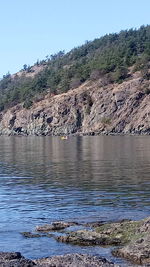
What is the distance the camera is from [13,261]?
65.3ft

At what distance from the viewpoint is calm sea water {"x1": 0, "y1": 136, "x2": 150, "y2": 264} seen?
26.1m

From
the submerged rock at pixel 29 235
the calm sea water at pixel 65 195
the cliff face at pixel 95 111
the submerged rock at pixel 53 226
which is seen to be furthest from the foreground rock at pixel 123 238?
the cliff face at pixel 95 111

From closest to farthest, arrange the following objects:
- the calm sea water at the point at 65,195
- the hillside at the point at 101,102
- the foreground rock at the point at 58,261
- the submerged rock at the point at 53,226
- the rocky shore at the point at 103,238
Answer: the foreground rock at the point at 58,261 < the rocky shore at the point at 103,238 < the calm sea water at the point at 65,195 < the submerged rock at the point at 53,226 < the hillside at the point at 101,102

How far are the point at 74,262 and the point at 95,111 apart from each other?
504 ft

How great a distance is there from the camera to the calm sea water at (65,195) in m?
26.1

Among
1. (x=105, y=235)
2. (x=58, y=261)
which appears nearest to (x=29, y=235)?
(x=105, y=235)

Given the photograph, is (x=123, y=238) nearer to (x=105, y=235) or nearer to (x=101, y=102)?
(x=105, y=235)

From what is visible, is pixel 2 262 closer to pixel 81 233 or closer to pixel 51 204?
pixel 81 233

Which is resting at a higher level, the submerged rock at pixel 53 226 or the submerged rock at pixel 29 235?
the submerged rock at pixel 53 226

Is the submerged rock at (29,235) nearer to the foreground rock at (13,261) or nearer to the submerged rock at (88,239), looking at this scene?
the submerged rock at (88,239)

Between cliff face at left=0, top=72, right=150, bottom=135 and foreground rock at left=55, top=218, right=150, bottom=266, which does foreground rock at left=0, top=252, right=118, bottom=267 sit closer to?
foreground rock at left=55, top=218, right=150, bottom=266

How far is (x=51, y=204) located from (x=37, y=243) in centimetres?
1102

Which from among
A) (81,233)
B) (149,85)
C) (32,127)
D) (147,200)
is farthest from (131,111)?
(81,233)

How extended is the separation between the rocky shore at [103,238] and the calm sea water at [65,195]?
0.72 metres
